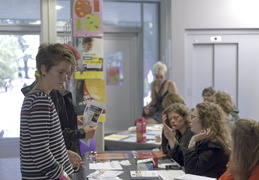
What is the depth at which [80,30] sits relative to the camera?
13.4 ft

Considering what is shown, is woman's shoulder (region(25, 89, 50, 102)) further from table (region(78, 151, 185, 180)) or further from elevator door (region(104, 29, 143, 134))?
elevator door (region(104, 29, 143, 134))

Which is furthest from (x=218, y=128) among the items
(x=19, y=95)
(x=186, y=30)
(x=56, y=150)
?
(x=186, y=30)

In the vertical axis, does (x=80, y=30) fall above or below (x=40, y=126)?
above

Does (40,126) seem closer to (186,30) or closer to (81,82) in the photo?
(81,82)

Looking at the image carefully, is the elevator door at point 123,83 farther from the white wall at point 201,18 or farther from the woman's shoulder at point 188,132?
the woman's shoulder at point 188,132

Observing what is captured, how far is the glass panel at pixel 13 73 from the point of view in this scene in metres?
4.35

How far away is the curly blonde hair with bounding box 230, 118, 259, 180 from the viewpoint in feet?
7.21

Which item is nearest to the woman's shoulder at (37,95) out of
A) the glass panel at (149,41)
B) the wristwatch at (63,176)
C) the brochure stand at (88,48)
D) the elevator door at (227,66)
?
the wristwatch at (63,176)

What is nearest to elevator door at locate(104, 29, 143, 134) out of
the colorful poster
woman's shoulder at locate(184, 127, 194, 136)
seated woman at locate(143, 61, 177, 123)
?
seated woman at locate(143, 61, 177, 123)

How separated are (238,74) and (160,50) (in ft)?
5.39

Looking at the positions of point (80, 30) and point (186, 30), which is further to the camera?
point (186, 30)

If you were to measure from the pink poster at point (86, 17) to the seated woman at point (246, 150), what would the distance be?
2295 millimetres

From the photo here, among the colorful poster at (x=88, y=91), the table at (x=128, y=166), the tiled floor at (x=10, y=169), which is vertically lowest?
the tiled floor at (x=10, y=169)

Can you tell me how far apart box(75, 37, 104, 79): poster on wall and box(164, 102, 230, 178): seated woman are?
4.79 ft
